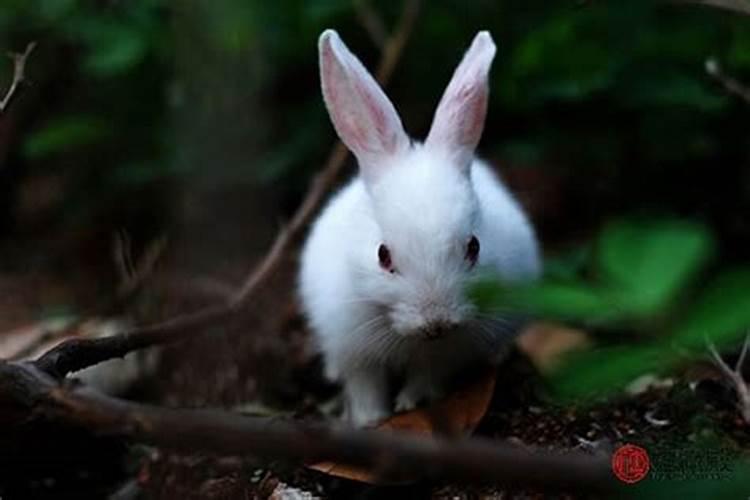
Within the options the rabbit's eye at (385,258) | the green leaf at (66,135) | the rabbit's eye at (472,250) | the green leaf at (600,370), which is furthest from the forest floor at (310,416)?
the green leaf at (66,135)

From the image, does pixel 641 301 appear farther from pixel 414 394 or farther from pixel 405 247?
pixel 414 394

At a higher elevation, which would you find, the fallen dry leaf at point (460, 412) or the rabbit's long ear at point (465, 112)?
the rabbit's long ear at point (465, 112)

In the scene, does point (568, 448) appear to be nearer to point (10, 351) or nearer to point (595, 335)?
point (595, 335)

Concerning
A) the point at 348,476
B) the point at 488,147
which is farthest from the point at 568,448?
the point at 488,147

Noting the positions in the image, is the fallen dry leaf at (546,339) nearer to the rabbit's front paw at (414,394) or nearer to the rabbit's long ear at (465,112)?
the rabbit's front paw at (414,394)

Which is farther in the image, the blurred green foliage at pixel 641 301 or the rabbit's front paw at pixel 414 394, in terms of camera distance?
the rabbit's front paw at pixel 414 394

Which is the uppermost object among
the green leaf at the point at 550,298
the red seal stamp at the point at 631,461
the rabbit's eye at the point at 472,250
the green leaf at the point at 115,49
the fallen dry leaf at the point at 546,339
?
the green leaf at the point at 115,49

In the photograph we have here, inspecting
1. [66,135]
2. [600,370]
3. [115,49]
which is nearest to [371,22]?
[115,49]

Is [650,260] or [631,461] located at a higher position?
[650,260]
